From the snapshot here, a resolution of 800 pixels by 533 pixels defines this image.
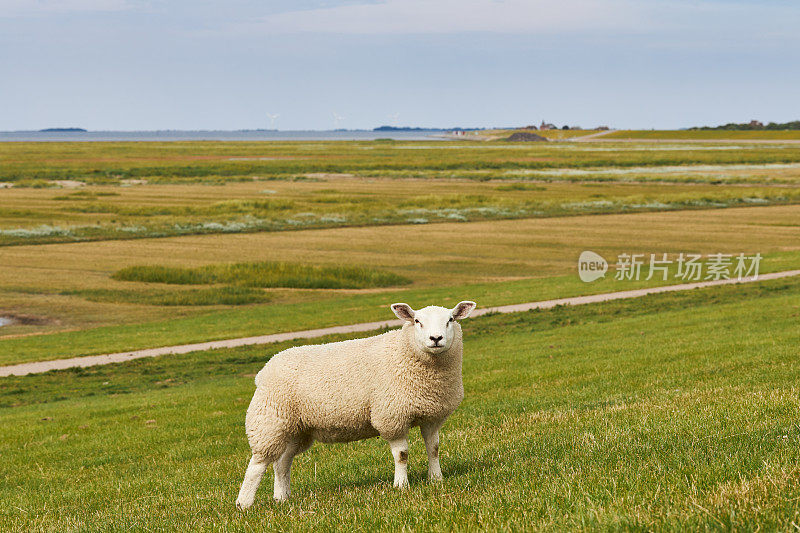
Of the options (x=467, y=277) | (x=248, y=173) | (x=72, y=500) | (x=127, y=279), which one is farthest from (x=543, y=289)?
(x=248, y=173)

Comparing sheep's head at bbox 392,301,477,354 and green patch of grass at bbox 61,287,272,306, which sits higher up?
sheep's head at bbox 392,301,477,354

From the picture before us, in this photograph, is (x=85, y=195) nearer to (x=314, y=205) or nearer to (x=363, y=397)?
(x=314, y=205)

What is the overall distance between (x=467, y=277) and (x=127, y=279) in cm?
1715

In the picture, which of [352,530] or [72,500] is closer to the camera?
[352,530]

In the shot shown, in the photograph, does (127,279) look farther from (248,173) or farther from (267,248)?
(248,173)

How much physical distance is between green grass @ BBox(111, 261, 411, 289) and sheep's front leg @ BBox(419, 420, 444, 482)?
33.6m

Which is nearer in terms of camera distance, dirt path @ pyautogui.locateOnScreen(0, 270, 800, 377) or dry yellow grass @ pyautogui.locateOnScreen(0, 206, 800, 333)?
dirt path @ pyautogui.locateOnScreen(0, 270, 800, 377)

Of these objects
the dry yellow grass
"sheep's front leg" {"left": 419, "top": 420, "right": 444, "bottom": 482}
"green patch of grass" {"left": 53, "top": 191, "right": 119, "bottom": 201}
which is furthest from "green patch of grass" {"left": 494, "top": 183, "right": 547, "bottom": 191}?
"sheep's front leg" {"left": 419, "top": 420, "right": 444, "bottom": 482}

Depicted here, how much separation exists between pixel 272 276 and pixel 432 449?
3595 cm

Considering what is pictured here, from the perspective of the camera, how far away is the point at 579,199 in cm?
8362

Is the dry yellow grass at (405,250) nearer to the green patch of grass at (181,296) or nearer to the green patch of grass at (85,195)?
the green patch of grass at (181,296)

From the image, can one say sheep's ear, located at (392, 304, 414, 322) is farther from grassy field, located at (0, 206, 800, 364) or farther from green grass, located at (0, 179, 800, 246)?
green grass, located at (0, 179, 800, 246)

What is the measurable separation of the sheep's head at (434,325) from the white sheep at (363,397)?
0.02m

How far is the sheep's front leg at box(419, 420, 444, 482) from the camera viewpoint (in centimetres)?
870
